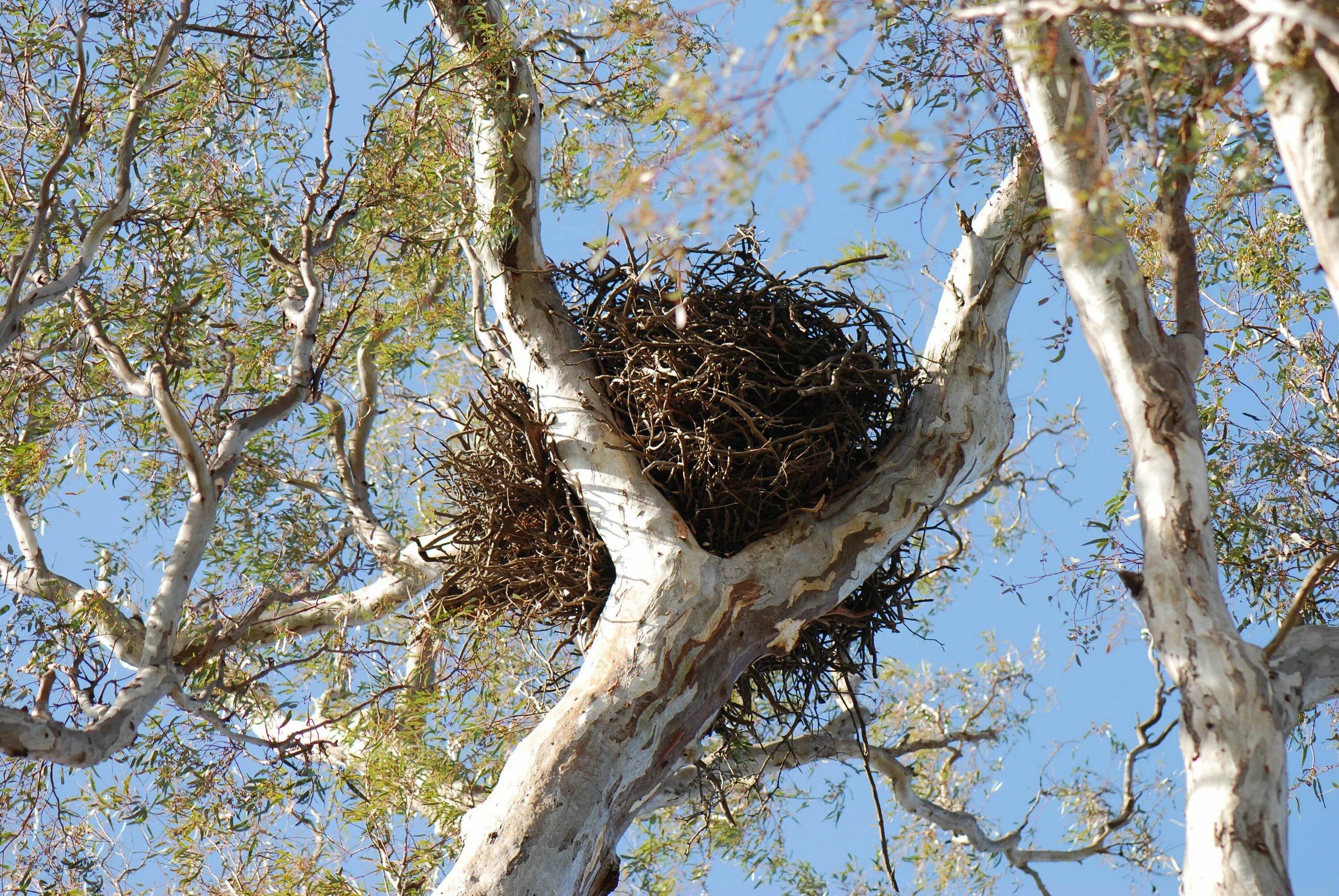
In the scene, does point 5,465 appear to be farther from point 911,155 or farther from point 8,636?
point 911,155

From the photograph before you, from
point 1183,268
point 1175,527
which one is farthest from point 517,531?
point 1183,268

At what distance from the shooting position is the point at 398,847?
16.8 feet

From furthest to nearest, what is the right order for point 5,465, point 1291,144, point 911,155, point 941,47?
point 5,465
point 941,47
point 911,155
point 1291,144

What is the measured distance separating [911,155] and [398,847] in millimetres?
3620

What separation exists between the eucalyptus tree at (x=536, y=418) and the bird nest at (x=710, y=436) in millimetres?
94

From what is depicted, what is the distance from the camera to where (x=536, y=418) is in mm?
3633

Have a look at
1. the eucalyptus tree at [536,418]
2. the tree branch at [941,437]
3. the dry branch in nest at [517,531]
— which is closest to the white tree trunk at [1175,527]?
the eucalyptus tree at [536,418]

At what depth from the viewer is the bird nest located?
135 inches

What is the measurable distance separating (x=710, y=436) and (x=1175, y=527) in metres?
1.26

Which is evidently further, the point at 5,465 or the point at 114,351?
the point at 5,465

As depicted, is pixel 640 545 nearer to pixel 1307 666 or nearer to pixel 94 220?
pixel 1307 666

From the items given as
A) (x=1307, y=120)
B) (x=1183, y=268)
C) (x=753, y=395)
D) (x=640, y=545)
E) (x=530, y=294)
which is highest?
(x=1183, y=268)

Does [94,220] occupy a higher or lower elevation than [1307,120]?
higher

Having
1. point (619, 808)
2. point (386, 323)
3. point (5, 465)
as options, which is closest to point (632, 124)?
point (386, 323)
